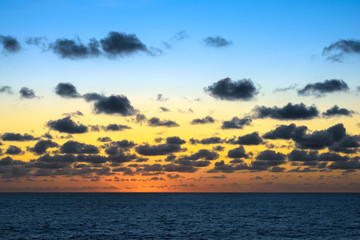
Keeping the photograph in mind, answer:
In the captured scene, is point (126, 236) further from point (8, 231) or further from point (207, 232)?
point (8, 231)

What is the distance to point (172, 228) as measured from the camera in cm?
9194

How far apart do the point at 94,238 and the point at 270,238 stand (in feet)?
105

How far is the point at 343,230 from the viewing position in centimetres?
9138

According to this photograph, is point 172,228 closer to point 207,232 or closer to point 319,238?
point 207,232

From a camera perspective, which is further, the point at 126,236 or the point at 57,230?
the point at 57,230

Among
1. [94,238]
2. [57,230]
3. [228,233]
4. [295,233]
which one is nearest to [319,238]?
[295,233]

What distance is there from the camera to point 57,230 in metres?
88.1

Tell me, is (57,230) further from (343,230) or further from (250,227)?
(343,230)

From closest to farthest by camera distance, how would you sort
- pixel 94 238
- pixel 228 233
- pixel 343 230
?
pixel 94 238
pixel 228 233
pixel 343 230

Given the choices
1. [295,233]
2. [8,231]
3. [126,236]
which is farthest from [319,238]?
[8,231]

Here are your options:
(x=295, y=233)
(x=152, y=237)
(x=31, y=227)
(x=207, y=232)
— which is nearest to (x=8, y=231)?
(x=31, y=227)

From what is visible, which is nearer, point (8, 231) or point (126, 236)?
point (126, 236)

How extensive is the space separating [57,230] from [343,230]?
6173 centimetres

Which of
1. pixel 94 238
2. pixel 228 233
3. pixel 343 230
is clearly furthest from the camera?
pixel 343 230
